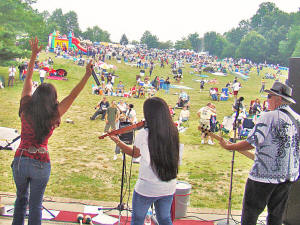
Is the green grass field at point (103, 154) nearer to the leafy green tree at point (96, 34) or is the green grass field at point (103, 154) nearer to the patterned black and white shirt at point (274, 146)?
the leafy green tree at point (96, 34)

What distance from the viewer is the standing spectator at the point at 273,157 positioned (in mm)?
2273

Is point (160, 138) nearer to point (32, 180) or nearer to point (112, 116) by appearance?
point (32, 180)

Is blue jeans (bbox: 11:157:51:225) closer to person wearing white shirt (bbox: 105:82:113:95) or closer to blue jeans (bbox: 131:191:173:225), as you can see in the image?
blue jeans (bbox: 131:191:173:225)

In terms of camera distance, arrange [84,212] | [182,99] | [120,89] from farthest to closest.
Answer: [182,99], [120,89], [84,212]

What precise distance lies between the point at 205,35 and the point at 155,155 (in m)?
3.92

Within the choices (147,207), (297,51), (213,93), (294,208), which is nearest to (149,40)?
(213,93)

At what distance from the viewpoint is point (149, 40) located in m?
5.36

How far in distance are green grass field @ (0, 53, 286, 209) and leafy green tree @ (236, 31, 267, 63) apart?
0.94 feet

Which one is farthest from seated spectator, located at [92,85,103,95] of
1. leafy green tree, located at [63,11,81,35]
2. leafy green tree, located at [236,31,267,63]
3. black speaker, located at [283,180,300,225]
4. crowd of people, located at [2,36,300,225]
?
black speaker, located at [283,180,300,225]

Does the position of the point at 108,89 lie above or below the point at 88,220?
above

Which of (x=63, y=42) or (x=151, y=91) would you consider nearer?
(x=63, y=42)

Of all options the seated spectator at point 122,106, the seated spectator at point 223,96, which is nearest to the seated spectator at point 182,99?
the seated spectator at point 223,96

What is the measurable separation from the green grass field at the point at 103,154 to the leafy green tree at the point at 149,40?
1.54 feet

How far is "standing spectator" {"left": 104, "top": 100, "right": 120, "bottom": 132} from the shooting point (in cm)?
518
